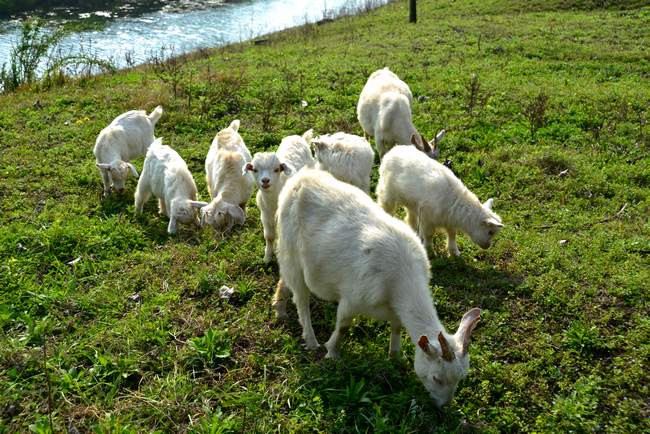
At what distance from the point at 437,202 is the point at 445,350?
9.40 ft

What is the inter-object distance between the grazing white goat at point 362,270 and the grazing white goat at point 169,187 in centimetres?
262

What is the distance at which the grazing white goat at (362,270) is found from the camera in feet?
13.6

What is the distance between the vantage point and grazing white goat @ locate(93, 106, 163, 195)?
825 centimetres

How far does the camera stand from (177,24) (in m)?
29.8

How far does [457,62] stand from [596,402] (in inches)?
485

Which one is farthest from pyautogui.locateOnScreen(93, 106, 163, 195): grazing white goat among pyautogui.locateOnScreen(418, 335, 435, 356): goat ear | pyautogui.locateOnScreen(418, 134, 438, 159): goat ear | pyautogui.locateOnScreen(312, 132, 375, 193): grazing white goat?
pyautogui.locateOnScreen(418, 335, 435, 356): goat ear

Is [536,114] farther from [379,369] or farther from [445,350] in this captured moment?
[445,350]

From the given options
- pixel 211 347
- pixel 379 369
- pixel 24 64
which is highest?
pixel 24 64

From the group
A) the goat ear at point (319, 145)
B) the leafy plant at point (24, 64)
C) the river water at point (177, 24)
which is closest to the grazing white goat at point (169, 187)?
the goat ear at point (319, 145)

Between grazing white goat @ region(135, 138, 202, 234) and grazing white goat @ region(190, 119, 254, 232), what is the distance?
281mm

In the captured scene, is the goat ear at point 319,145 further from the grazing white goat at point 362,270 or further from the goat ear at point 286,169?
the grazing white goat at point 362,270

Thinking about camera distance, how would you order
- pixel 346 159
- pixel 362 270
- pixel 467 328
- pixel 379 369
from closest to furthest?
pixel 467 328 → pixel 362 270 → pixel 379 369 → pixel 346 159

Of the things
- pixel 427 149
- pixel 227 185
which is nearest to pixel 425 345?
pixel 227 185

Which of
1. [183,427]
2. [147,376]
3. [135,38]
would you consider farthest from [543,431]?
[135,38]
